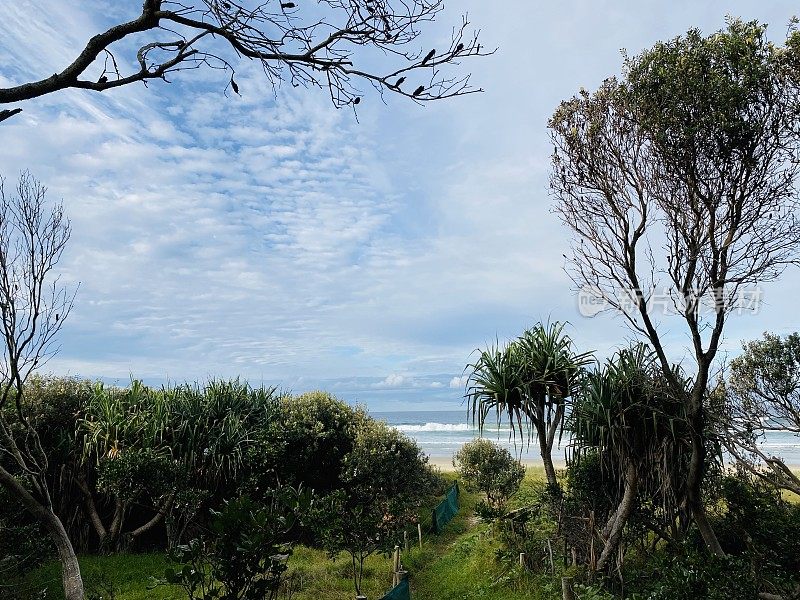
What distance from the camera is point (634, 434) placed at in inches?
303

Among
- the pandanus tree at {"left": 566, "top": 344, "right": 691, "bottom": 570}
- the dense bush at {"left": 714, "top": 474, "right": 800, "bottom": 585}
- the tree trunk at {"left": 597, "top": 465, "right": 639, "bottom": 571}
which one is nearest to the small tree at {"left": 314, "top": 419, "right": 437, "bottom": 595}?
the tree trunk at {"left": 597, "top": 465, "right": 639, "bottom": 571}

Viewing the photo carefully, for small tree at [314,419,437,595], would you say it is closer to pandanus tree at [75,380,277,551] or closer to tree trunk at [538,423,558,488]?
pandanus tree at [75,380,277,551]

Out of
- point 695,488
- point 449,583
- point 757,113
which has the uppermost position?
point 757,113

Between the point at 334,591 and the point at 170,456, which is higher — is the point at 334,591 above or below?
below

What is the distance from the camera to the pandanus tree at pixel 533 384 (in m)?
8.58

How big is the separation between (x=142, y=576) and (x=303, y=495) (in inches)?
309

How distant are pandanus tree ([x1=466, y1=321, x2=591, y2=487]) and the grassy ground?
81.1 inches

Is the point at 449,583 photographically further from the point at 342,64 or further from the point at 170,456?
the point at 342,64

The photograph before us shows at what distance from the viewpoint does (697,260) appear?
5980mm

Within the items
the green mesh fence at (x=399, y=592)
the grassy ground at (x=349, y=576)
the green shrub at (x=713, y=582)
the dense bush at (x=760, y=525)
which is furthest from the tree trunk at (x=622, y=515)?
the green mesh fence at (x=399, y=592)

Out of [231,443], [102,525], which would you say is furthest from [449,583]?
[102,525]

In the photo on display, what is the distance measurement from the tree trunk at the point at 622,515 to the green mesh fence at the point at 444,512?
6.14 metres

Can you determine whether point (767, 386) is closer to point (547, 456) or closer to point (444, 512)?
point (547, 456)

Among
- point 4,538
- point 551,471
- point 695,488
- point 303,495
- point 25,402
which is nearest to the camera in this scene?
point 303,495
